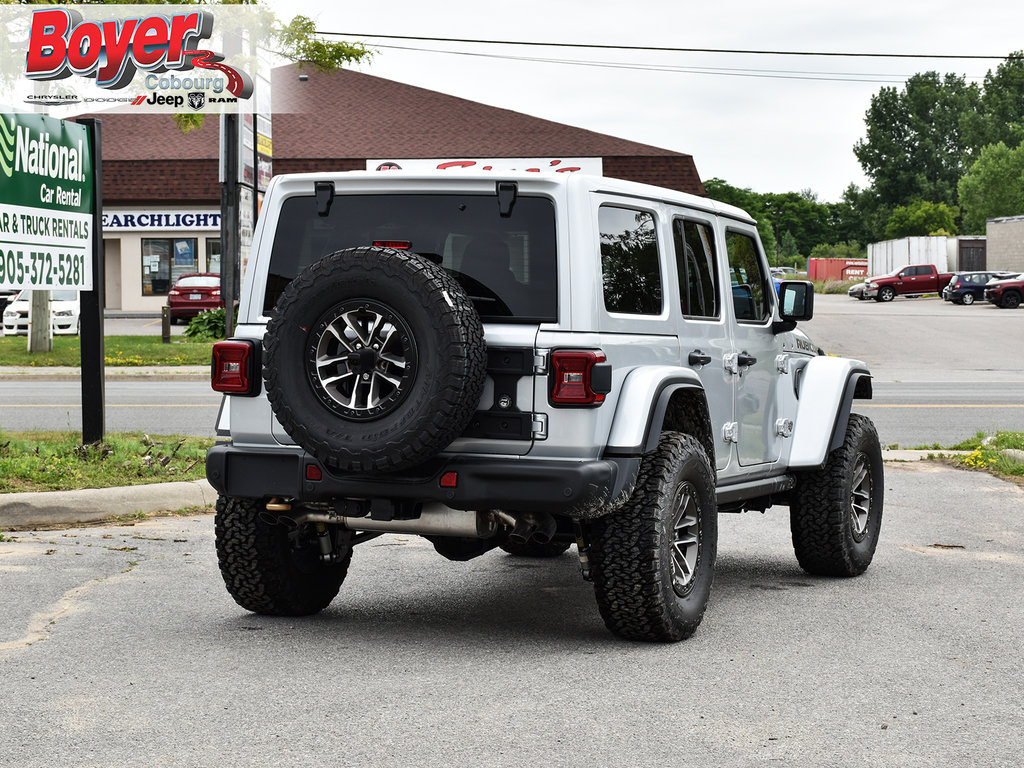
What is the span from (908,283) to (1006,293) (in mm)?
10307

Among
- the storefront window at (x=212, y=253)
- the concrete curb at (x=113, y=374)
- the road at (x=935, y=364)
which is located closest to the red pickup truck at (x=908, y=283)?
the road at (x=935, y=364)

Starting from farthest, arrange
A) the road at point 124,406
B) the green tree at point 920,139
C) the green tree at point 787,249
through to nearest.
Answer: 1. the green tree at point 787,249
2. the green tree at point 920,139
3. the road at point 124,406

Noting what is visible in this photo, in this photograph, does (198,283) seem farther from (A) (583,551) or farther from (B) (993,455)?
(A) (583,551)

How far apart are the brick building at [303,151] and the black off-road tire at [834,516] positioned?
116 feet

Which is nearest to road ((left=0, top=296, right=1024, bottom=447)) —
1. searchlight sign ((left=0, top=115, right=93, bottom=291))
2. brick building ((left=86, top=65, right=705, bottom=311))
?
searchlight sign ((left=0, top=115, right=93, bottom=291))

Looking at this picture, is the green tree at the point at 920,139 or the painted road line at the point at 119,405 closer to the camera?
the painted road line at the point at 119,405

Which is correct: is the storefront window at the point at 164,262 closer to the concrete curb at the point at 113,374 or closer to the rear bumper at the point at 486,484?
the concrete curb at the point at 113,374

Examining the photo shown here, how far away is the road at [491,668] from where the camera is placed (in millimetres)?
4250

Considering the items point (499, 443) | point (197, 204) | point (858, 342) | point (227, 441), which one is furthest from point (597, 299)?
point (197, 204)

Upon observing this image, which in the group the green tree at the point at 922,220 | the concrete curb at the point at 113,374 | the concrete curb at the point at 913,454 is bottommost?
the concrete curb at the point at 913,454

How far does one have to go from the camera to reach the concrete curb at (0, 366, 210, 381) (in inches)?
903

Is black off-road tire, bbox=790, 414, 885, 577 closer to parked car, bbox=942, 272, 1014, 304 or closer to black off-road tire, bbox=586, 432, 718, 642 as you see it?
black off-road tire, bbox=586, 432, 718, 642

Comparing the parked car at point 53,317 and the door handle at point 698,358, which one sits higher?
the parked car at point 53,317

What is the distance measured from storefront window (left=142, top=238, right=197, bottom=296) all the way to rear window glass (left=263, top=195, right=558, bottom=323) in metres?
42.8
